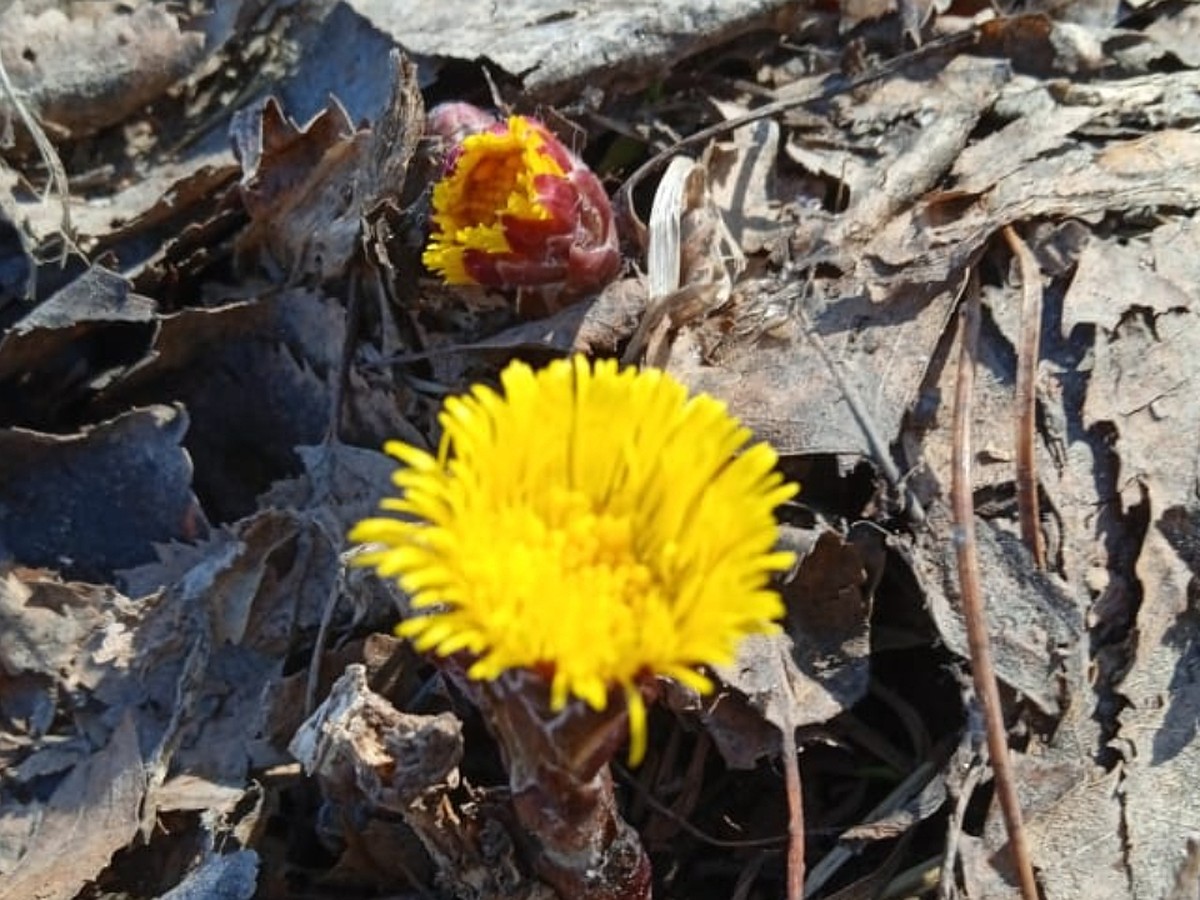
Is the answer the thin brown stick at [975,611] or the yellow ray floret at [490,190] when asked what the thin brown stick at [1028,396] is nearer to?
the thin brown stick at [975,611]

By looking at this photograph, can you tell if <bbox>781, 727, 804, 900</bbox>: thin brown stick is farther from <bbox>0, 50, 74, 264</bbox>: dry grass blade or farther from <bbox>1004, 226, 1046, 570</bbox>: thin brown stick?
<bbox>0, 50, 74, 264</bbox>: dry grass blade

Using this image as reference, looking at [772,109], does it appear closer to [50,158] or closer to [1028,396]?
[1028,396]

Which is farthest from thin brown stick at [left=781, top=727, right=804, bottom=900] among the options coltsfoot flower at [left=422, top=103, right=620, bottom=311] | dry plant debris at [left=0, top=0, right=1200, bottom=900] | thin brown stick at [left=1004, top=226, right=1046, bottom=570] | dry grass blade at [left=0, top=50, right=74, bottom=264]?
dry grass blade at [left=0, top=50, right=74, bottom=264]

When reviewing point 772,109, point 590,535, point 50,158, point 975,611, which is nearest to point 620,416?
point 590,535

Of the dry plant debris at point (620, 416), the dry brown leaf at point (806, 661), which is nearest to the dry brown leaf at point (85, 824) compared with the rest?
the dry plant debris at point (620, 416)

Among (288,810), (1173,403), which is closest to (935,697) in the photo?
(1173,403)

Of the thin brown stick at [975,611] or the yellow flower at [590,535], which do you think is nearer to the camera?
the yellow flower at [590,535]
